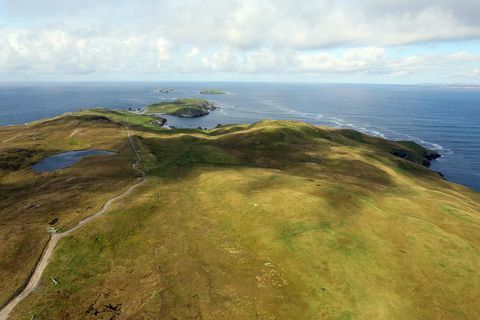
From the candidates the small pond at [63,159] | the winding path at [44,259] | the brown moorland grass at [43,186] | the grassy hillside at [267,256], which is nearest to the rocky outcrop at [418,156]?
the grassy hillside at [267,256]

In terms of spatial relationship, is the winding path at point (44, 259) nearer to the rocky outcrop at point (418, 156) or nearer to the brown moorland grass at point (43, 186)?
the brown moorland grass at point (43, 186)

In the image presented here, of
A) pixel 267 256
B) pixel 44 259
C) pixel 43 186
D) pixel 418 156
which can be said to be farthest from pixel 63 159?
pixel 418 156

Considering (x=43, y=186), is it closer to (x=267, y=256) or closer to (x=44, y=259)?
(x=44, y=259)

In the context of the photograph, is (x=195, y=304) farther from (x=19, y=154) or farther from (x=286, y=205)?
(x=19, y=154)

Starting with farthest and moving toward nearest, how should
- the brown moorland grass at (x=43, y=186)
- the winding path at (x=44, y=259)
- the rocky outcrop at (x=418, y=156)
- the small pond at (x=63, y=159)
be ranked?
the rocky outcrop at (x=418, y=156)
the small pond at (x=63, y=159)
the brown moorland grass at (x=43, y=186)
the winding path at (x=44, y=259)

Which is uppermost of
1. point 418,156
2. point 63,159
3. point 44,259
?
point 44,259

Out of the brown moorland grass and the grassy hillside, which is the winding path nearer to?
the brown moorland grass
